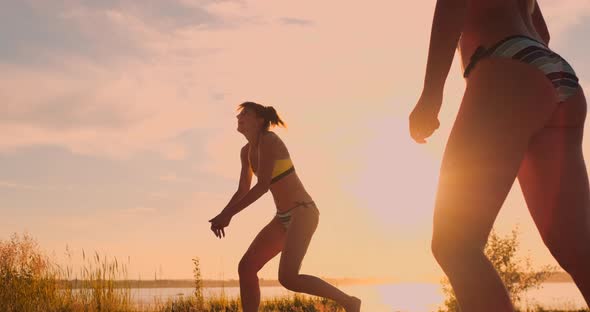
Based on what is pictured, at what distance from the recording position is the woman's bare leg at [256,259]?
6918 millimetres

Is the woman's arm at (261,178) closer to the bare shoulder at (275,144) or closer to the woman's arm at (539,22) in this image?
the bare shoulder at (275,144)

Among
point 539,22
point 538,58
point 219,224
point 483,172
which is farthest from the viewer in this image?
point 219,224

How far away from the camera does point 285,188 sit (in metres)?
7.12

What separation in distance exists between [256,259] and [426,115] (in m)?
4.85

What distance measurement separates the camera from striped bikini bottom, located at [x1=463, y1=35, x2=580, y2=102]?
221cm

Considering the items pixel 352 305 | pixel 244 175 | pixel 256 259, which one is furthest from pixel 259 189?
pixel 352 305

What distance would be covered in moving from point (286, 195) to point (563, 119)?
488cm

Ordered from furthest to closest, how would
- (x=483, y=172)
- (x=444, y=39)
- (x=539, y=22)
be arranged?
(x=539, y=22), (x=444, y=39), (x=483, y=172)

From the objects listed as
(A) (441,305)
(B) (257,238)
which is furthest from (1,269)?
(A) (441,305)

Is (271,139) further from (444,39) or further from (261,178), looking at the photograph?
(444,39)

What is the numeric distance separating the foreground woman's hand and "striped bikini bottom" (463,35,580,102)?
0.18 m

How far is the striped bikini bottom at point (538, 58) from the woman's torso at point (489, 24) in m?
0.06

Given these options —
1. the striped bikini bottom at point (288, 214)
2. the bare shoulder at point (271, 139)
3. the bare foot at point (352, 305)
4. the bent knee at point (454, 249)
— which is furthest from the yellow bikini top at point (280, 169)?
the bent knee at point (454, 249)

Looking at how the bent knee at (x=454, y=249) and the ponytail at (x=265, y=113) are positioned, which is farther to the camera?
the ponytail at (x=265, y=113)
